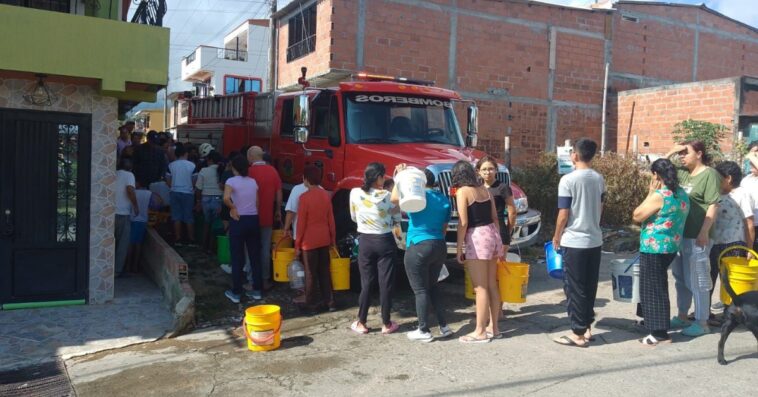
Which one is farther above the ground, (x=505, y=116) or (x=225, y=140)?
(x=505, y=116)

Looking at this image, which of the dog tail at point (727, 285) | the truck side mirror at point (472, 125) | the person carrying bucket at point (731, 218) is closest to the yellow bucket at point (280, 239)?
the truck side mirror at point (472, 125)

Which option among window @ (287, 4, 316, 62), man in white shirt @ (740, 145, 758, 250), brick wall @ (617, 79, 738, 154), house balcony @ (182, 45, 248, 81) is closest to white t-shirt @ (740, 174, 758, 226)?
man in white shirt @ (740, 145, 758, 250)

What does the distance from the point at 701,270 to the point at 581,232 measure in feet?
4.46

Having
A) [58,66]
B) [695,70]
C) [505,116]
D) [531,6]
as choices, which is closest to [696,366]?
[58,66]

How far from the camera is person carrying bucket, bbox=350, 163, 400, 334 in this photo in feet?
19.7

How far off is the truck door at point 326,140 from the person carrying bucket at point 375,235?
1.81 m

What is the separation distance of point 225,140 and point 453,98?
175 inches

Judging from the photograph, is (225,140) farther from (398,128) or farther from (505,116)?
(505,116)

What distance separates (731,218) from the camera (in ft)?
19.9

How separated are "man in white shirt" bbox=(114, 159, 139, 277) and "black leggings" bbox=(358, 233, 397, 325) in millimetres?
3853

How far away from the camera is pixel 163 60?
6.72 meters

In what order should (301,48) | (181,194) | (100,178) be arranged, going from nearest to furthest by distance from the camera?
(100,178) → (181,194) → (301,48)

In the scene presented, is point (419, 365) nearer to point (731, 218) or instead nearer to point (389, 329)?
point (389, 329)

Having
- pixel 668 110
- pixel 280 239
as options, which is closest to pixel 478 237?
pixel 280 239
